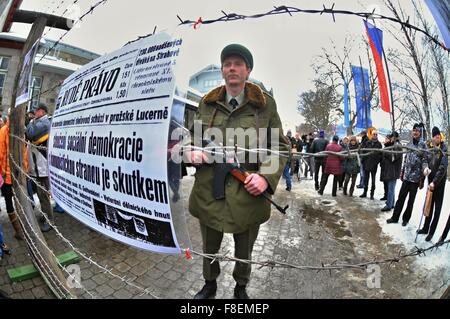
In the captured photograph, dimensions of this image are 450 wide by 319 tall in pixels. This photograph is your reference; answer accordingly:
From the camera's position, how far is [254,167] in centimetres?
126

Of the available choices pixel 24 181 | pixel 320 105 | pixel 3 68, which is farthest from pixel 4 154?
pixel 320 105

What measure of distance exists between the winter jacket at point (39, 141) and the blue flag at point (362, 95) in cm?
276

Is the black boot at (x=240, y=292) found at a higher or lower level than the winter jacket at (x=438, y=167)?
lower

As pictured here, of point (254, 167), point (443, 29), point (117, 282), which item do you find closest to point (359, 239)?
point (254, 167)

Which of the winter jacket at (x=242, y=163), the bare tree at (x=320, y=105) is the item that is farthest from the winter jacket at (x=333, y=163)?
the winter jacket at (x=242, y=163)

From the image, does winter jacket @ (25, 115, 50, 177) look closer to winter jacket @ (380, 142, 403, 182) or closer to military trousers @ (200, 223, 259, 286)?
military trousers @ (200, 223, 259, 286)

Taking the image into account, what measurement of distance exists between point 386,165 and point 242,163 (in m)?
4.10

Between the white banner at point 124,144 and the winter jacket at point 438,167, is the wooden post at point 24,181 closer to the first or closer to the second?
the white banner at point 124,144

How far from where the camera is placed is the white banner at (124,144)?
950mm

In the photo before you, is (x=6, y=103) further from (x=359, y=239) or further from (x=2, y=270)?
(x=359, y=239)

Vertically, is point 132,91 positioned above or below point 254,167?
above

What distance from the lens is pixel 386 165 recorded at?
4152mm

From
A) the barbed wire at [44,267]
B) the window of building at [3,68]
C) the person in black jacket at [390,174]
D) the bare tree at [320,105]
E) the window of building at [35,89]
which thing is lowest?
the barbed wire at [44,267]
